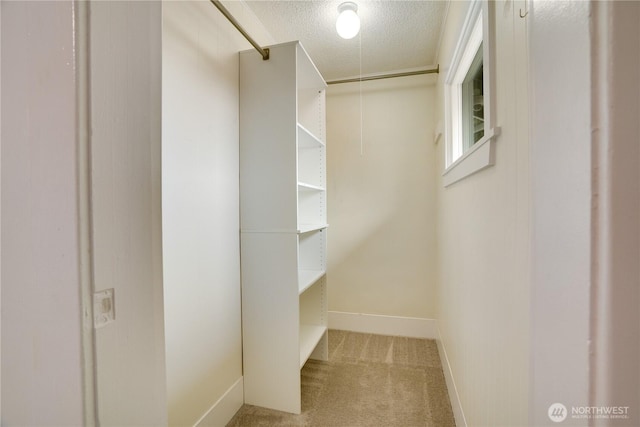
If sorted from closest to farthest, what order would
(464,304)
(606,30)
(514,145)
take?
(606,30) < (514,145) < (464,304)

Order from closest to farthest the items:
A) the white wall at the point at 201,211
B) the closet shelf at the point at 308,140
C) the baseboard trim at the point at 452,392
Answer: the white wall at the point at 201,211 → the baseboard trim at the point at 452,392 → the closet shelf at the point at 308,140

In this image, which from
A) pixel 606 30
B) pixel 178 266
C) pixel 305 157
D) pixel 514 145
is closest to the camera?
pixel 606 30

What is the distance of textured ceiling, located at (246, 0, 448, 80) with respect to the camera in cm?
180

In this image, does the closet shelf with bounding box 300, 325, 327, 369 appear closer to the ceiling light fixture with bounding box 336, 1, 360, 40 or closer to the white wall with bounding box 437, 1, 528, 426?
the white wall with bounding box 437, 1, 528, 426

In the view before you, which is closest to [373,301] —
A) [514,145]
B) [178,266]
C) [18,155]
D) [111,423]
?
[178,266]

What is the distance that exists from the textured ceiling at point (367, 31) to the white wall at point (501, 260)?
0.57 meters

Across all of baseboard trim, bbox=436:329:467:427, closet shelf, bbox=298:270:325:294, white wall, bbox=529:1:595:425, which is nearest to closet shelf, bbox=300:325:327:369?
closet shelf, bbox=298:270:325:294

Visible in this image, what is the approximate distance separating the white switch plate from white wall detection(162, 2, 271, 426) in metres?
0.82

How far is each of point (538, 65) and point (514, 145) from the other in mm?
370

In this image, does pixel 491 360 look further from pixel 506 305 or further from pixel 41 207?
pixel 41 207

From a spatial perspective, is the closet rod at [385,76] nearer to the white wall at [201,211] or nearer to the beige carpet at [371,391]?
the white wall at [201,211]

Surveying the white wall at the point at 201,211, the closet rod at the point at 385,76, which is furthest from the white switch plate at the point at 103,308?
the closet rod at the point at 385,76

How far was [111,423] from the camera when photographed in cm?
43

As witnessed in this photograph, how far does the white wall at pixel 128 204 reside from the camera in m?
0.41
